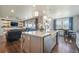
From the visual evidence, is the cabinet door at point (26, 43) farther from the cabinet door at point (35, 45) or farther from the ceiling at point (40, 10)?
the ceiling at point (40, 10)

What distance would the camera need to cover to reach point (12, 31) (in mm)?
2531

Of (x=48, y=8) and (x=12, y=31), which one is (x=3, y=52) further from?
(x=48, y=8)

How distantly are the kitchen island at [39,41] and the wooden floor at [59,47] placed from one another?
0.31 feet

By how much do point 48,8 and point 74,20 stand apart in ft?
1.73

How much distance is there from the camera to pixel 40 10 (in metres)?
2.52

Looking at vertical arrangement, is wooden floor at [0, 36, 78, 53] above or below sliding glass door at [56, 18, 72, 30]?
below

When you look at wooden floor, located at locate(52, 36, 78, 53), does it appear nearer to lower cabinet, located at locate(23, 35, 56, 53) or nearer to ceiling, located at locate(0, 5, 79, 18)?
lower cabinet, located at locate(23, 35, 56, 53)

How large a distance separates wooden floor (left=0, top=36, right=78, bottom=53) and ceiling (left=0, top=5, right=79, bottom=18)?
469mm

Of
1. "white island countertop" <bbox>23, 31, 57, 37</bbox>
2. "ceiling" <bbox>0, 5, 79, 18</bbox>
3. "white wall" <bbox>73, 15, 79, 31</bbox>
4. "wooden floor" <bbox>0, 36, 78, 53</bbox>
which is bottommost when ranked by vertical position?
"wooden floor" <bbox>0, 36, 78, 53</bbox>

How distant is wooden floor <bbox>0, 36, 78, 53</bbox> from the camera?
8.20 ft

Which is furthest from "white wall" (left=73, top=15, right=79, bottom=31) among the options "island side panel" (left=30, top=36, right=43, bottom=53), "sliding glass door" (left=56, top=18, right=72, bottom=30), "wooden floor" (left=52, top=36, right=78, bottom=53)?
"island side panel" (left=30, top=36, right=43, bottom=53)

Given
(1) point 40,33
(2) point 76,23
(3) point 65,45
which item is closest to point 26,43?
(1) point 40,33

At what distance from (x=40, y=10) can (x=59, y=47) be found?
0.78m
